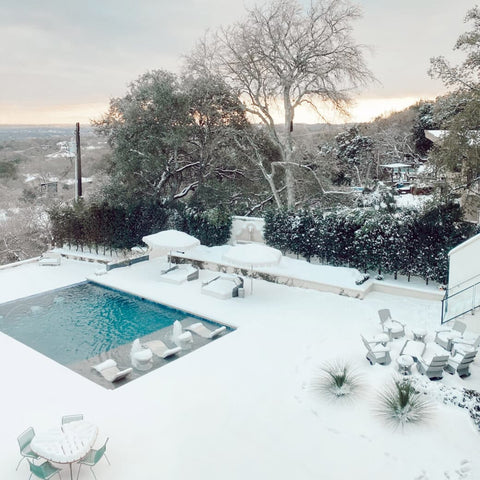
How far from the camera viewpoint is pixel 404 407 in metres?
8.62

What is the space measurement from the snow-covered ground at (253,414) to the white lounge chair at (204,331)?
51 centimetres

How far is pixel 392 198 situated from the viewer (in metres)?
16.7

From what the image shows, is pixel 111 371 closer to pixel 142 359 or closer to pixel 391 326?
pixel 142 359

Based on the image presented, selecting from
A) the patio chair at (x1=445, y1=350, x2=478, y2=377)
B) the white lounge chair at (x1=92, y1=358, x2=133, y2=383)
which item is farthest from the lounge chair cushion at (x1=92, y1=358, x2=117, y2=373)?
the patio chair at (x1=445, y1=350, x2=478, y2=377)

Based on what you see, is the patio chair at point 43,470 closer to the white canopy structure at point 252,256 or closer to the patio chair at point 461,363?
the patio chair at point 461,363

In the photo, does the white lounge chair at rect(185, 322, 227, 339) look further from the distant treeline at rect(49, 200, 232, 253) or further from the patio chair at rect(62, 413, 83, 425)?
the distant treeline at rect(49, 200, 232, 253)

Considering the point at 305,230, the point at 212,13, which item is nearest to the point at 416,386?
the point at 305,230

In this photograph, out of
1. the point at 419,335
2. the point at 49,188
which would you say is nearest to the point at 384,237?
the point at 419,335

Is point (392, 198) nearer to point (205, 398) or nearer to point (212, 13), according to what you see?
point (205, 398)

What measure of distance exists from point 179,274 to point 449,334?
10.7 m

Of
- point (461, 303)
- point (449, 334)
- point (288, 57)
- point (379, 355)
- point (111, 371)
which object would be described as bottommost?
point (111, 371)

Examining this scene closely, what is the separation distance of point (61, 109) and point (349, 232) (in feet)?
83.7

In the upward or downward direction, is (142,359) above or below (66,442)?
below

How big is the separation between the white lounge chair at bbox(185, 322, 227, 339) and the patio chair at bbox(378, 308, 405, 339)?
4771mm
